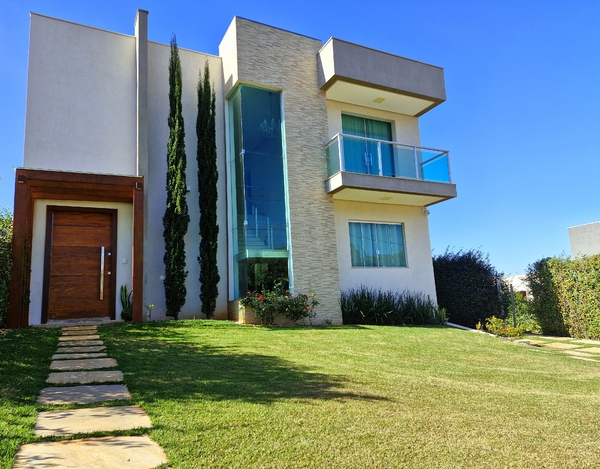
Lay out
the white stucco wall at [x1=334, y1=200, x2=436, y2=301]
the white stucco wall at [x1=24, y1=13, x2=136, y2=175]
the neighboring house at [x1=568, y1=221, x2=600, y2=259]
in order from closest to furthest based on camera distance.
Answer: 1. the white stucco wall at [x1=24, y1=13, x2=136, y2=175]
2. the white stucco wall at [x1=334, y1=200, x2=436, y2=301]
3. the neighboring house at [x1=568, y1=221, x2=600, y2=259]

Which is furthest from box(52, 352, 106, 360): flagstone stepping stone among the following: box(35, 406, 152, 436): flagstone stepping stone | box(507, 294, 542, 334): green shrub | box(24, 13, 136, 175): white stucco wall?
box(507, 294, 542, 334): green shrub

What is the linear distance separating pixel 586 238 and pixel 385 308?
21.2 meters

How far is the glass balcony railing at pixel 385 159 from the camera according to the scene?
12.9 meters

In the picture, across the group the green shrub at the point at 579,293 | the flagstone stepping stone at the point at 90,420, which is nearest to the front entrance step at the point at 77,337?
the flagstone stepping stone at the point at 90,420

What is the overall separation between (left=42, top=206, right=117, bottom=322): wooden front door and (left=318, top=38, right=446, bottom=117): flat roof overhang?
7.14 m

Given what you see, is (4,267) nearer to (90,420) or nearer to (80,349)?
(80,349)

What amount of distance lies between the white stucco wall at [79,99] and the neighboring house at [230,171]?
0.03m

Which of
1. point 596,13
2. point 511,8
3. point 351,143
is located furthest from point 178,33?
point 596,13

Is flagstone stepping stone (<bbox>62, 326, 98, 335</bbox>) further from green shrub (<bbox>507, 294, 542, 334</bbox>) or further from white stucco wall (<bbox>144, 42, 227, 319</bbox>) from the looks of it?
green shrub (<bbox>507, 294, 542, 334</bbox>)

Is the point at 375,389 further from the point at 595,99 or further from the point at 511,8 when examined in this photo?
the point at 595,99

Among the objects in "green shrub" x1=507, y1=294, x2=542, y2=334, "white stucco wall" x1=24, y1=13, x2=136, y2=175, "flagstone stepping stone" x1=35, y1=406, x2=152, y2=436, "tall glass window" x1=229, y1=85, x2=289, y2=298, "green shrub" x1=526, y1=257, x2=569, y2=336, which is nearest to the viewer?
"flagstone stepping stone" x1=35, y1=406, x2=152, y2=436

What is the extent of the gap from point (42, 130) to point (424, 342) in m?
9.79

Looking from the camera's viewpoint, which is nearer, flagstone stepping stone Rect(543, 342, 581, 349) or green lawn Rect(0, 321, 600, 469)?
green lawn Rect(0, 321, 600, 469)

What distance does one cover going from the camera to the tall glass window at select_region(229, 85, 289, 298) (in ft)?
38.6
